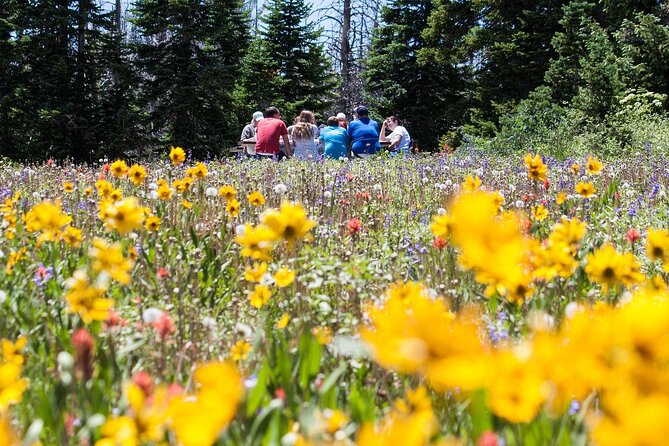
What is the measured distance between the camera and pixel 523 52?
18438 millimetres

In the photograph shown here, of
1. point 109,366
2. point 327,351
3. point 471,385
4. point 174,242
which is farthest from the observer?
point 174,242

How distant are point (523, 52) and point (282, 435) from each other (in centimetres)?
1895

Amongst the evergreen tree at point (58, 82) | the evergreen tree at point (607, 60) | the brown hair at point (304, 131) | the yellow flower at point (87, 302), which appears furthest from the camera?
the evergreen tree at point (58, 82)

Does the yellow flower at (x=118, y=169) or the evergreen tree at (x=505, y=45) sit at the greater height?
the evergreen tree at (x=505, y=45)

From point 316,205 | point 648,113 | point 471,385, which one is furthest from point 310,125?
point 471,385

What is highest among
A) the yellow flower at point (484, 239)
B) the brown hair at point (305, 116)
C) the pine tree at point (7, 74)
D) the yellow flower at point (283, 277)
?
the pine tree at point (7, 74)

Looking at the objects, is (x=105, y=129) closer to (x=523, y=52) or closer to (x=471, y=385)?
(x=523, y=52)

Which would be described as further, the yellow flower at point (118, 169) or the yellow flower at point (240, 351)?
the yellow flower at point (118, 169)

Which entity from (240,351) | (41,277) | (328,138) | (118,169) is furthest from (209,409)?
(328,138)

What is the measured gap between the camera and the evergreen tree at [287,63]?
2191cm

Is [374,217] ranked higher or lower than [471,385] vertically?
lower

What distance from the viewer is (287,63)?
73.8ft

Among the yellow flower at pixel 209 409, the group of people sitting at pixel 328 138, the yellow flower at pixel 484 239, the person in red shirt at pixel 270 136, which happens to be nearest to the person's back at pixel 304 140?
the group of people sitting at pixel 328 138

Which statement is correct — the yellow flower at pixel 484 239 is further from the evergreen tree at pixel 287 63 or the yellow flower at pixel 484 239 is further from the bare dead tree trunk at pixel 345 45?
the bare dead tree trunk at pixel 345 45
